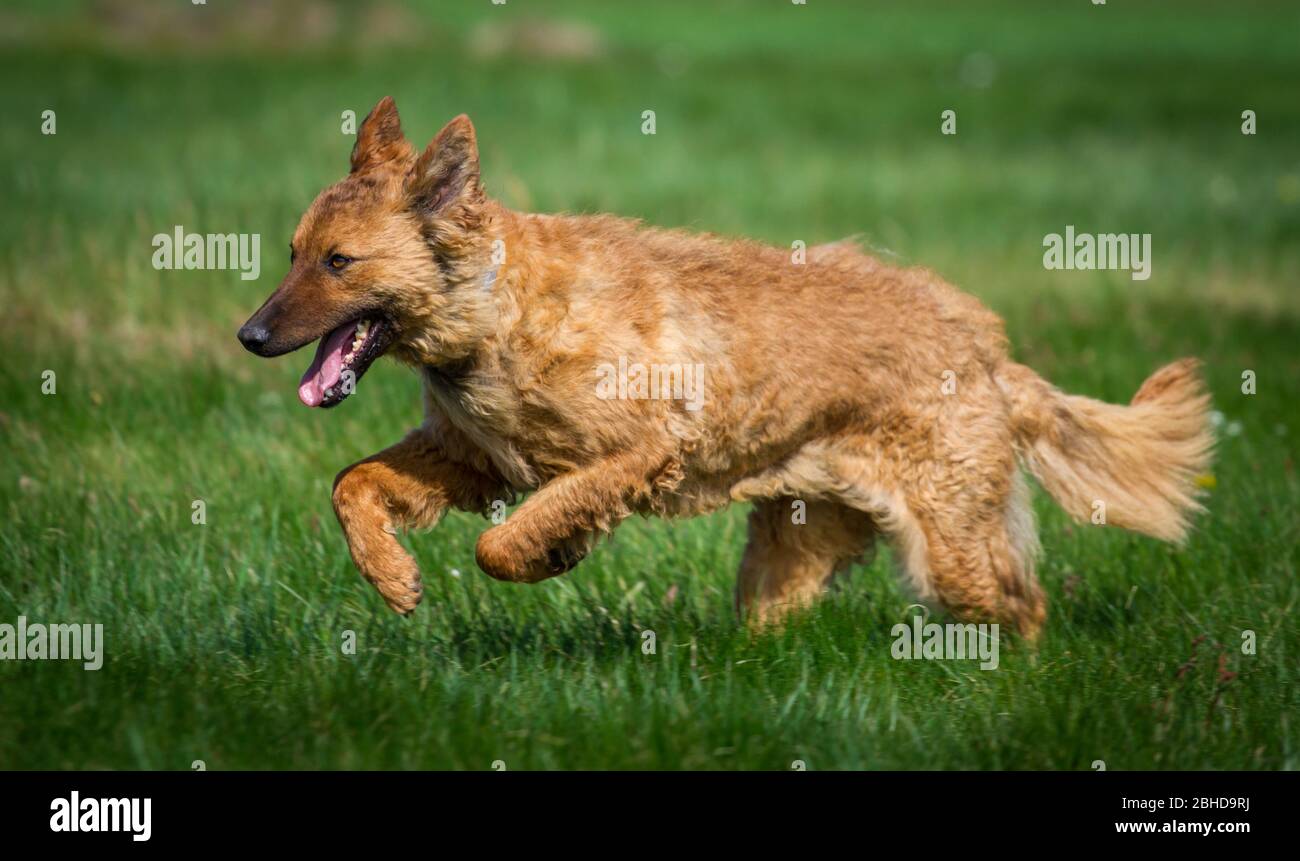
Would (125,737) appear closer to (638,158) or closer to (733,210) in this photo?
(733,210)

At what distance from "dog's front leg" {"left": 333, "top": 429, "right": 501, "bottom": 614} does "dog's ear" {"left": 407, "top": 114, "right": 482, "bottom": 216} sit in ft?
3.16

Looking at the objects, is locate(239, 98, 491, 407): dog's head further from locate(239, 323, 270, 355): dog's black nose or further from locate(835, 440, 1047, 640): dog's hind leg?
locate(835, 440, 1047, 640): dog's hind leg

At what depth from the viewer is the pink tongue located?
5.50 m

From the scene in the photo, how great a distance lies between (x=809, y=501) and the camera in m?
6.68

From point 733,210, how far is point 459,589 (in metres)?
8.75

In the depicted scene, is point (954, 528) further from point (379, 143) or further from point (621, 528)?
point (379, 143)

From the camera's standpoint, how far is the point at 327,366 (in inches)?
219

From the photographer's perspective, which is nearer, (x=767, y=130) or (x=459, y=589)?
(x=459, y=589)

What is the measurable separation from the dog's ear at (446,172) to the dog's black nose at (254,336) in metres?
0.67

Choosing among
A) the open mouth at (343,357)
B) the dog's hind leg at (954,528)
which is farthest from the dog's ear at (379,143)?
the dog's hind leg at (954,528)

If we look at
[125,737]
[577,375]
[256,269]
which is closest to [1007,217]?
[256,269]

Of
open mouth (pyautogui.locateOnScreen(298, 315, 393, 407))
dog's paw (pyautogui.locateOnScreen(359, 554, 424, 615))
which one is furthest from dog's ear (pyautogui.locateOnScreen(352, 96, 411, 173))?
dog's paw (pyautogui.locateOnScreen(359, 554, 424, 615))

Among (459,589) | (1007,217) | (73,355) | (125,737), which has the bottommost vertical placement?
(125,737)

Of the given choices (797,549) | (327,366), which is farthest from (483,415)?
(797,549)
